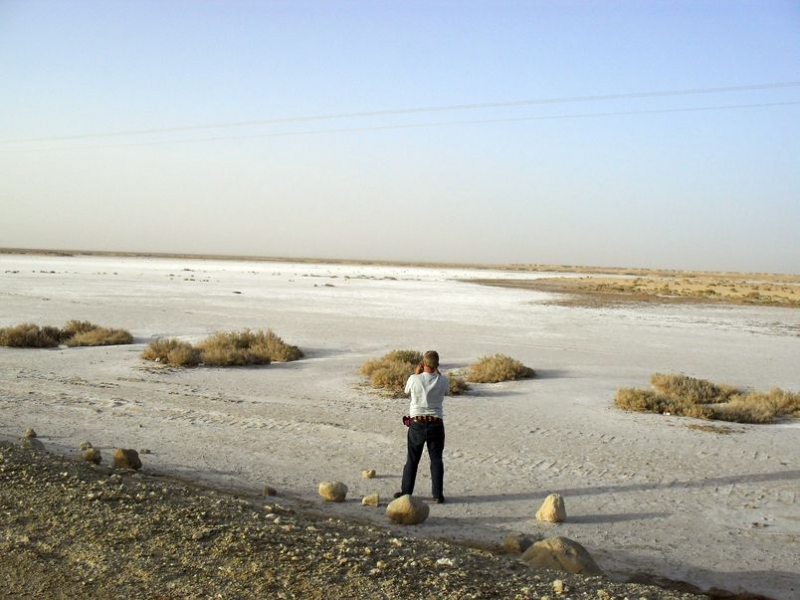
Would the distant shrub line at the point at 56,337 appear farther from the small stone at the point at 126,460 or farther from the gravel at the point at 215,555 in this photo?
the gravel at the point at 215,555

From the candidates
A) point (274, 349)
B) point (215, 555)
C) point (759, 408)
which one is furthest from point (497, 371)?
point (215, 555)

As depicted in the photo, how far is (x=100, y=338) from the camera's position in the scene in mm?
22312

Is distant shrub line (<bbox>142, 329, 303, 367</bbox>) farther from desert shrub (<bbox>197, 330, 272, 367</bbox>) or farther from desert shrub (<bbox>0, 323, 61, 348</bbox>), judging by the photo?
desert shrub (<bbox>0, 323, 61, 348</bbox>)

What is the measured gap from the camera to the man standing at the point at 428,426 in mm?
8680

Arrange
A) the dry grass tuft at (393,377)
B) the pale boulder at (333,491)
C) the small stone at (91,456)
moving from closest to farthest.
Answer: the pale boulder at (333,491) → the small stone at (91,456) → the dry grass tuft at (393,377)

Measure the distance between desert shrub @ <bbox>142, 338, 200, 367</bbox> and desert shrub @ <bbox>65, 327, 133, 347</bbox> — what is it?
3043 millimetres

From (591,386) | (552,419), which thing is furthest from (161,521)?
(591,386)

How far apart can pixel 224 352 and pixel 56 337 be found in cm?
653

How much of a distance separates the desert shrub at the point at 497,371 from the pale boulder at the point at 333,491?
916cm

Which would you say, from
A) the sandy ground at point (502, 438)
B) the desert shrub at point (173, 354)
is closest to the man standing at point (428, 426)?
the sandy ground at point (502, 438)

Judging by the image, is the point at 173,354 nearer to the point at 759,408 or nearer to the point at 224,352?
the point at 224,352

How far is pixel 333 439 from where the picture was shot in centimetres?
1185

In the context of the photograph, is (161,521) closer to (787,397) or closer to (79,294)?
(787,397)

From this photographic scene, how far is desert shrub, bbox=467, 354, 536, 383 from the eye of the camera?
57.8ft
